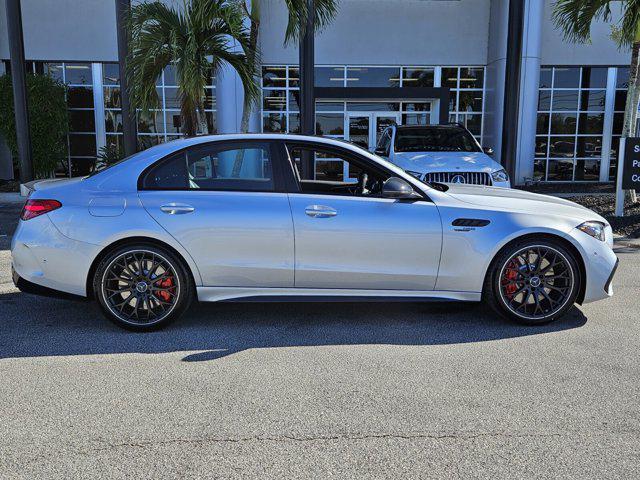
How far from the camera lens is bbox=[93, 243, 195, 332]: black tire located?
493cm

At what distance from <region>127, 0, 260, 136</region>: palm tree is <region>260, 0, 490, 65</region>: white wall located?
28.7 feet

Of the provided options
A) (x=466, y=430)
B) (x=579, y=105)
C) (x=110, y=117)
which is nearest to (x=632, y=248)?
(x=466, y=430)

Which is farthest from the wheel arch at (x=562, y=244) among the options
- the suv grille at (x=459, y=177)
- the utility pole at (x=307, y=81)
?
the utility pole at (x=307, y=81)

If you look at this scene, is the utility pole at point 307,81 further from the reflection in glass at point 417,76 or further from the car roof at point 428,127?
the reflection in glass at point 417,76

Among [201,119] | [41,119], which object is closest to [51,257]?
[201,119]

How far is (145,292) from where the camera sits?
4.99 meters

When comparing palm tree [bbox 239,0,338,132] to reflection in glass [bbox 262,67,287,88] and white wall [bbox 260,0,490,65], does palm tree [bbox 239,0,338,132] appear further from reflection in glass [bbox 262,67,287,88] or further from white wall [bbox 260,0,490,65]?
reflection in glass [bbox 262,67,287,88]

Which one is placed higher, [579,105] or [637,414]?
[579,105]

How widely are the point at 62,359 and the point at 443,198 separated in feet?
10.9

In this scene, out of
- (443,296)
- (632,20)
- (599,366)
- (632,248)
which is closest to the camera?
(599,366)

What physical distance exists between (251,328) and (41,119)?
14.2 metres

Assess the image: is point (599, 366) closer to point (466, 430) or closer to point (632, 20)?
point (466, 430)

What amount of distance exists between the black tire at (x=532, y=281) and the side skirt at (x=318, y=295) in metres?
0.22

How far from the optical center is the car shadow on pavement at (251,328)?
4.73 meters
